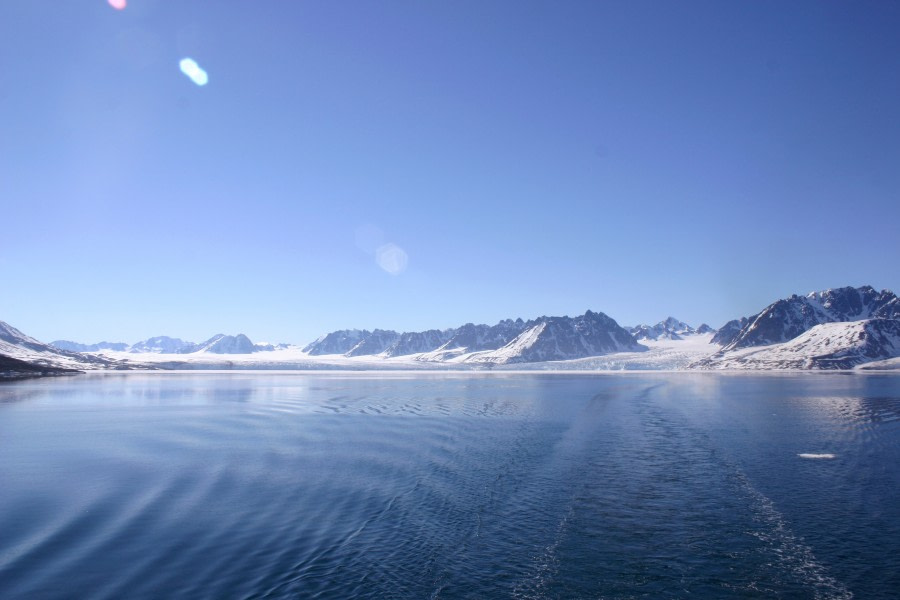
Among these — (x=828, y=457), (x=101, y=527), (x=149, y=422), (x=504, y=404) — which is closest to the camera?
(x=101, y=527)

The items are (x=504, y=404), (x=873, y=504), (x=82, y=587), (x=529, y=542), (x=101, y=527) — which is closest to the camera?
(x=82, y=587)

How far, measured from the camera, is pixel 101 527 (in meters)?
19.2

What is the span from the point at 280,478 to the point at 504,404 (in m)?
47.7

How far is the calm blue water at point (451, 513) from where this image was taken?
576 inches

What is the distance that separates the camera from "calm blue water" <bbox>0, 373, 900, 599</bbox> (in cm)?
1464

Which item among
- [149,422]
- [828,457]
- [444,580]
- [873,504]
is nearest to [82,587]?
[444,580]

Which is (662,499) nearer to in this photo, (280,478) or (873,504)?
(873,504)

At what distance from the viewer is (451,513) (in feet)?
69.8

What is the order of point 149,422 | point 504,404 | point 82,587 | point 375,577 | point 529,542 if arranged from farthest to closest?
point 504,404
point 149,422
point 529,542
point 375,577
point 82,587

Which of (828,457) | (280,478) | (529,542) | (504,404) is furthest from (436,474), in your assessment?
(504,404)

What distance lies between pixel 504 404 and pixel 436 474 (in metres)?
44.0

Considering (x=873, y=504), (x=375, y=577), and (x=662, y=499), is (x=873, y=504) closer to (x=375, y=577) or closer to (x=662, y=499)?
(x=662, y=499)

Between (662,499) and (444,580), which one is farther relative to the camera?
(662,499)

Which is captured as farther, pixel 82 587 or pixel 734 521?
pixel 734 521
